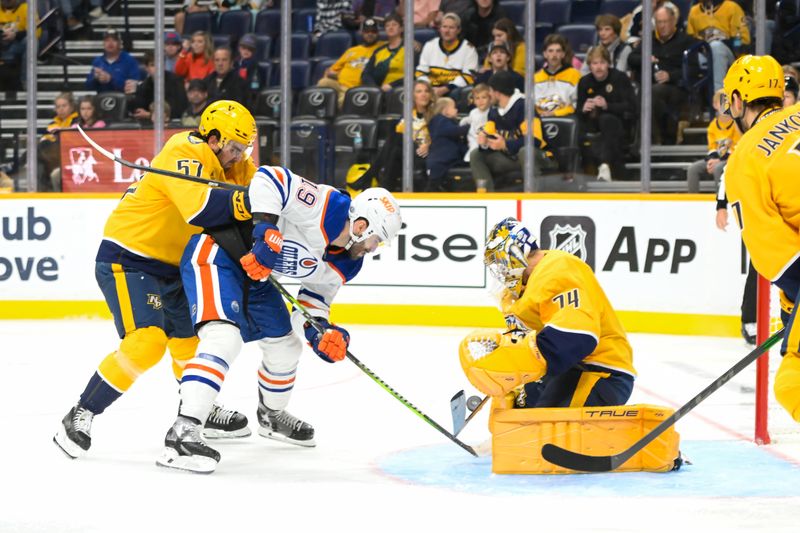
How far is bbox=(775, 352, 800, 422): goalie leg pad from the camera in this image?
2950 mm

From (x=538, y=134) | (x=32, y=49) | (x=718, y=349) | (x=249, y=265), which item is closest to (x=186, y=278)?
(x=249, y=265)

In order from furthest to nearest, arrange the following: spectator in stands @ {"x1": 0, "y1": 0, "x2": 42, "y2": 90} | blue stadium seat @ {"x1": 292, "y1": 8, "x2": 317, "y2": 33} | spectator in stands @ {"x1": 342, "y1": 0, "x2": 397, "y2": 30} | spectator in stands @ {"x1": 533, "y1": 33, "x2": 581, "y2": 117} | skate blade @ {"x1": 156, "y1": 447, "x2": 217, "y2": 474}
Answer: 1. spectator in stands @ {"x1": 0, "y1": 0, "x2": 42, "y2": 90}
2. blue stadium seat @ {"x1": 292, "y1": 8, "x2": 317, "y2": 33}
3. spectator in stands @ {"x1": 342, "y1": 0, "x2": 397, "y2": 30}
4. spectator in stands @ {"x1": 533, "y1": 33, "x2": 581, "y2": 117}
5. skate blade @ {"x1": 156, "y1": 447, "x2": 217, "y2": 474}

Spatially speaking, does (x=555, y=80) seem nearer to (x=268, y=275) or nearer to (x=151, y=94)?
(x=151, y=94)

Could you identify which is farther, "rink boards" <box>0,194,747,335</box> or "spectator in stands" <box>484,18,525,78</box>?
"spectator in stands" <box>484,18,525,78</box>

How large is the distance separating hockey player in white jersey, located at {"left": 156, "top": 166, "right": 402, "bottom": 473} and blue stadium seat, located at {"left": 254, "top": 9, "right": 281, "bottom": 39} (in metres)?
4.80

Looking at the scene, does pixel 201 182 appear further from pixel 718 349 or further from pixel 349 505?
pixel 718 349

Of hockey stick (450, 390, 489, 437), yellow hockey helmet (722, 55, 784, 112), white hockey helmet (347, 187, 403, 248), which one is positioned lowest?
hockey stick (450, 390, 489, 437)

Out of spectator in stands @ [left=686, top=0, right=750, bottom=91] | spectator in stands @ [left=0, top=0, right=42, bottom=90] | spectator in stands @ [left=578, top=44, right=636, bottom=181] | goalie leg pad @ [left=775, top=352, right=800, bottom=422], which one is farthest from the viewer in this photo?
spectator in stands @ [left=0, top=0, right=42, bottom=90]

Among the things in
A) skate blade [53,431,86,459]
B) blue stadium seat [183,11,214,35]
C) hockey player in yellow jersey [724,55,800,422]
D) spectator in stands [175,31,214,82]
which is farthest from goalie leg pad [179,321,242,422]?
blue stadium seat [183,11,214,35]

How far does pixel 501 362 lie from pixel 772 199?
97 centimetres

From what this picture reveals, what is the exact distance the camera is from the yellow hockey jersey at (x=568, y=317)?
3658 millimetres

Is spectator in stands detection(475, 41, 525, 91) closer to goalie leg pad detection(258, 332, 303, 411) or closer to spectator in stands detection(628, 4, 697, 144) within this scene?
spectator in stands detection(628, 4, 697, 144)

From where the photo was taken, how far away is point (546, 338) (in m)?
3.67

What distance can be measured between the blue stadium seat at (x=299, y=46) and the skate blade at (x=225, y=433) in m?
4.69
